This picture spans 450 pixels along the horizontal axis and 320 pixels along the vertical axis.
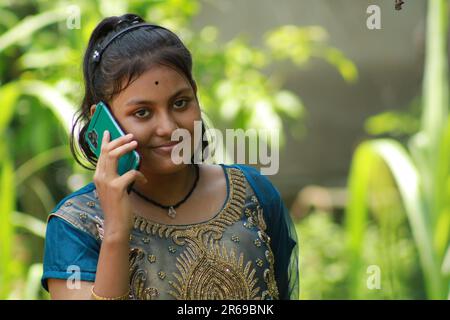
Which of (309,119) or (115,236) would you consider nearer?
(115,236)

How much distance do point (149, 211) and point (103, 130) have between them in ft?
0.60

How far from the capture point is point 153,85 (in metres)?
1.52

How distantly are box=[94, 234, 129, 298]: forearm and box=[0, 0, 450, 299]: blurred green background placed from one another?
64 centimetres

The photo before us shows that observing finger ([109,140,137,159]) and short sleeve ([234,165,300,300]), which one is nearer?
finger ([109,140,137,159])

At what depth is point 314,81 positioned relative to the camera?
15.4ft

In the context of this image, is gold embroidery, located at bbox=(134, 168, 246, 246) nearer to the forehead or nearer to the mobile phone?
the mobile phone

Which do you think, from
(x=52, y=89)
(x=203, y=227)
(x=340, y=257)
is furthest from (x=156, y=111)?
(x=340, y=257)

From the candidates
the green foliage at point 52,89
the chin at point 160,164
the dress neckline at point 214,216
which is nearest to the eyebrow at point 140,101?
the chin at point 160,164

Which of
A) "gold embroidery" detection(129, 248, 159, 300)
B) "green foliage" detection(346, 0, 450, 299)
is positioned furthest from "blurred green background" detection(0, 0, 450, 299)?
"gold embroidery" detection(129, 248, 159, 300)

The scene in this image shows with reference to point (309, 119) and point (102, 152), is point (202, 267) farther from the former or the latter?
point (309, 119)

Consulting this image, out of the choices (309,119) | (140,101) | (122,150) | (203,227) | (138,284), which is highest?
(309,119)

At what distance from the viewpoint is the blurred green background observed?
2561 millimetres

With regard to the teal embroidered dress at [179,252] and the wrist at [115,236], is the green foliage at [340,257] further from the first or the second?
the wrist at [115,236]

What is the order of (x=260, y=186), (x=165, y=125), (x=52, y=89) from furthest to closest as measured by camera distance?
(x=52, y=89) → (x=260, y=186) → (x=165, y=125)
